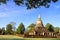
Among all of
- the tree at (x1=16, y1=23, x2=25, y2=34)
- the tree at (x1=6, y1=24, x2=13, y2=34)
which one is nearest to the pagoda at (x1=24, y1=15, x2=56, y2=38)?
the tree at (x1=16, y1=23, x2=25, y2=34)

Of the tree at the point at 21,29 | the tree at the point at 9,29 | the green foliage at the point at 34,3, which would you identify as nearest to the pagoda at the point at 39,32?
the tree at the point at 21,29

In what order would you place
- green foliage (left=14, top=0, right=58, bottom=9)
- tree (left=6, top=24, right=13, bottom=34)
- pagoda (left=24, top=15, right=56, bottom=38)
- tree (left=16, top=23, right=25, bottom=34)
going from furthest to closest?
pagoda (left=24, top=15, right=56, bottom=38) < tree (left=16, top=23, right=25, bottom=34) < tree (left=6, top=24, right=13, bottom=34) < green foliage (left=14, top=0, right=58, bottom=9)

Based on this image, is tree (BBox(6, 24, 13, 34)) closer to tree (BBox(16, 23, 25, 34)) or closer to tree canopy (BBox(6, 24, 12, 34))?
tree canopy (BBox(6, 24, 12, 34))

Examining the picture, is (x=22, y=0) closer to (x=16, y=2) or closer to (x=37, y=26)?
(x=16, y=2)

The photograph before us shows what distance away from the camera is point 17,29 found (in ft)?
174

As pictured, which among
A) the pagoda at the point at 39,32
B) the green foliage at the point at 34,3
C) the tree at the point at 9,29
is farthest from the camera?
the pagoda at the point at 39,32

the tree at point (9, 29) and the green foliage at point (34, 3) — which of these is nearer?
the green foliage at point (34, 3)

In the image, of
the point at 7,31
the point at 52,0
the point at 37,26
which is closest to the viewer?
the point at 52,0

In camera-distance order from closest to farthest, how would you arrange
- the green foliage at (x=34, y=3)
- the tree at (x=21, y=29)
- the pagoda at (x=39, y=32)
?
the green foliage at (x=34, y=3) < the tree at (x=21, y=29) < the pagoda at (x=39, y=32)

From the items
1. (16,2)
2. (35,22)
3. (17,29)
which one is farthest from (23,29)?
(16,2)

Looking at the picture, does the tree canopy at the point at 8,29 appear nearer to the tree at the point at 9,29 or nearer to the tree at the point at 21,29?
the tree at the point at 9,29

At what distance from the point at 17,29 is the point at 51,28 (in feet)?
33.4

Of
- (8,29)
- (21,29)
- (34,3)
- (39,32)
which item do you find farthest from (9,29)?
(34,3)

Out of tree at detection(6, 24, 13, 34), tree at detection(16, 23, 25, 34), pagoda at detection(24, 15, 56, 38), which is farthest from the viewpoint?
pagoda at detection(24, 15, 56, 38)
